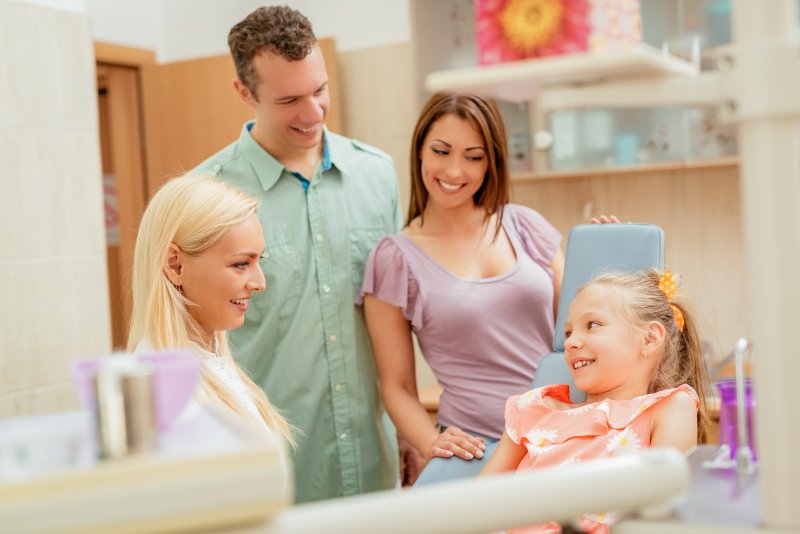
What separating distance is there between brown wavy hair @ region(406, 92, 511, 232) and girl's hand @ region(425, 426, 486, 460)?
50 centimetres

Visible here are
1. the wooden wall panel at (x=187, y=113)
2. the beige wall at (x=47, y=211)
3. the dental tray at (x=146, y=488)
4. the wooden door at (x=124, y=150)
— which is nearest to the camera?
the dental tray at (x=146, y=488)

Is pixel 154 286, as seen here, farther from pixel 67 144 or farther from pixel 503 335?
pixel 67 144

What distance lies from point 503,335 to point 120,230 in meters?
2.55

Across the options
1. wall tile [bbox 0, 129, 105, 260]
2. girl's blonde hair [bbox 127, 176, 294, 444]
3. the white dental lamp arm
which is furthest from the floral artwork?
wall tile [bbox 0, 129, 105, 260]

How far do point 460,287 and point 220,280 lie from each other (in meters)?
0.64

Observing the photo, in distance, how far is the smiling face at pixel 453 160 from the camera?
2.14 meters

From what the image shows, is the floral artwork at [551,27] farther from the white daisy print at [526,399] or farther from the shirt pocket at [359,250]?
the shirt pocket at [359,250]

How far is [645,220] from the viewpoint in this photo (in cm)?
362

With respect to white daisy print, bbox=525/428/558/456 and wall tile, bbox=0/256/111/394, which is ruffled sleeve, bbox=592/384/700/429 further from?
wall tile, bbox=0/256/111/394

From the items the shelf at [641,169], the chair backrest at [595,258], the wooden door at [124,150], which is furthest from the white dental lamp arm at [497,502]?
the wooden door at [124,150]

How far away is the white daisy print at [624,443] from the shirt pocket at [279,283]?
836 millimetres

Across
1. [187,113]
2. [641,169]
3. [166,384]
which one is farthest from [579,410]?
[187,113]

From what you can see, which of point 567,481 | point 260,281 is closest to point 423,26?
point 260,281

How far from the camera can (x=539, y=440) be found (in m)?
1.88
